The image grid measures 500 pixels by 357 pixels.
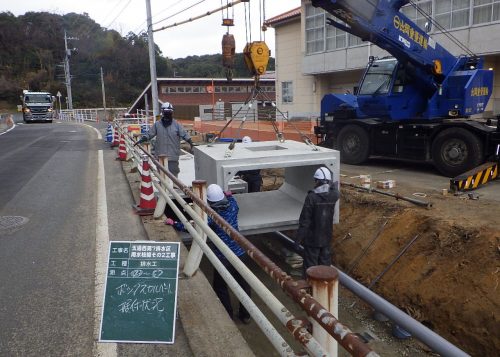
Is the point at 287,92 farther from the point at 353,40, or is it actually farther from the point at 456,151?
the point at 456,151

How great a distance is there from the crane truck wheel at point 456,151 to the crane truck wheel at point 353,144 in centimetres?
219

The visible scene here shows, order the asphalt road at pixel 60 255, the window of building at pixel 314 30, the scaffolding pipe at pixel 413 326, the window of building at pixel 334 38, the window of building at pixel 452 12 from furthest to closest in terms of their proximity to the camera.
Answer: the window of building at pixel 314 30 < the window of building at pixel 334 38 < the window of building at pixel 452 12 < the asphalt road at pixel 60 255 < the scaffolding pipe at pixel 413 326

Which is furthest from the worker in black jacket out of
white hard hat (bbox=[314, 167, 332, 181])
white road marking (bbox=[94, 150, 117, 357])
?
white road marking (bbox=[94, 150, 117, 357])

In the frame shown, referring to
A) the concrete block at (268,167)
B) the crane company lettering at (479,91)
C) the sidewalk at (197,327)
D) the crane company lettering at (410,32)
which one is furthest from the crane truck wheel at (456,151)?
the sidewalk at (197,327)

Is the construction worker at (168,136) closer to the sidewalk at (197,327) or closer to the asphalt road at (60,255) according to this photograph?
the asphalt road at (60,255)

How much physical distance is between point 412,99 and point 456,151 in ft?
6.98

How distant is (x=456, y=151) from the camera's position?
416 inches

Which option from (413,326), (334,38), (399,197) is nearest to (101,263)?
(413,326)

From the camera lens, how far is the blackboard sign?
347 centimetres

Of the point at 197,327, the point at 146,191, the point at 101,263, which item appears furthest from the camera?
the point at 146,191

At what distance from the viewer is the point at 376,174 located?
11945mm

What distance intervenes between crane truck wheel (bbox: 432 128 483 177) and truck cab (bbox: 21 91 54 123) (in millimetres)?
39271

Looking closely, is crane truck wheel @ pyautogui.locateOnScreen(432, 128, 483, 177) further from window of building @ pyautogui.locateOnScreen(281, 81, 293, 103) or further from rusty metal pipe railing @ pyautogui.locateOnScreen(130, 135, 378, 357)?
window of building @ pyautogui.locateOnScreen(281, 81, 293, 103)

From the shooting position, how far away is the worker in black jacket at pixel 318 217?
6422 millimetres
